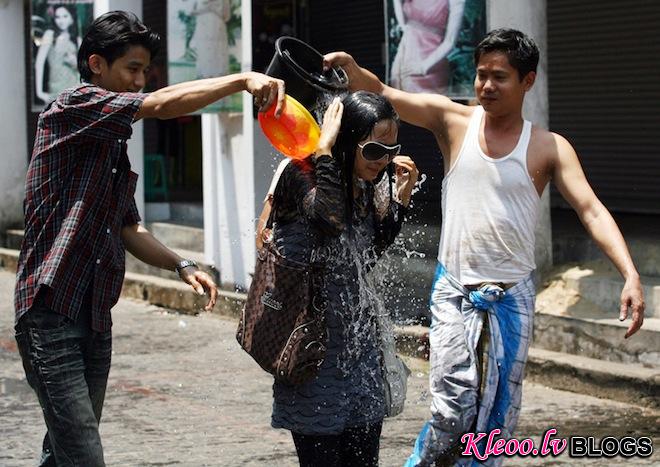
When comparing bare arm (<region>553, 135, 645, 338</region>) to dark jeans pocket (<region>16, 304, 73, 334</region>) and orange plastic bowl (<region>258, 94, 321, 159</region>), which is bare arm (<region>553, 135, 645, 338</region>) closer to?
orange plastic bowl (<region>258, 94, 321, 159</region>)

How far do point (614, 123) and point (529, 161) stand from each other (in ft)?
23.7

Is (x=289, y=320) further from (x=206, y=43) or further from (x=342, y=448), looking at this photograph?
(x=206, y=43)

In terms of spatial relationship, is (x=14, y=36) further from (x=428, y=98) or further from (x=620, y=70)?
(x=428, y=98)

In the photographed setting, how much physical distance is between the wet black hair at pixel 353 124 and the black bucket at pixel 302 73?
257 millimetres

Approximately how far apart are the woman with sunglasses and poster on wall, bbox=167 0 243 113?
714cm

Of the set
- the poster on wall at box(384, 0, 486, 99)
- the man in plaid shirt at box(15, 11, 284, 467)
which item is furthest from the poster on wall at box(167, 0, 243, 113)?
the man in plaid shirt at box(15, 11, 284, 467)

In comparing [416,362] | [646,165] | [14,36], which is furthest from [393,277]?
[14,36]

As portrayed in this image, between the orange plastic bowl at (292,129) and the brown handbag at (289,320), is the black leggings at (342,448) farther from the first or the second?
the orange plastic bowl at (292,129)

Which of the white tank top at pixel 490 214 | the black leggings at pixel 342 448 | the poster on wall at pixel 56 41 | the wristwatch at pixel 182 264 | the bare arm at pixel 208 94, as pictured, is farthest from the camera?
the poster on wall at pixel 56 41

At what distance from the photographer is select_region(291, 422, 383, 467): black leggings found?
13.4ft

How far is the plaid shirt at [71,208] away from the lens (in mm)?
3969

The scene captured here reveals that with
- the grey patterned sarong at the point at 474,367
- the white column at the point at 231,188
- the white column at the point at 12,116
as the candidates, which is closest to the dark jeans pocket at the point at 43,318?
the grey patterned sarong at the point at 474,367

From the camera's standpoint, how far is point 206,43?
37.1ft

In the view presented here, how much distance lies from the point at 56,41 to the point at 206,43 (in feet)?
12.5
